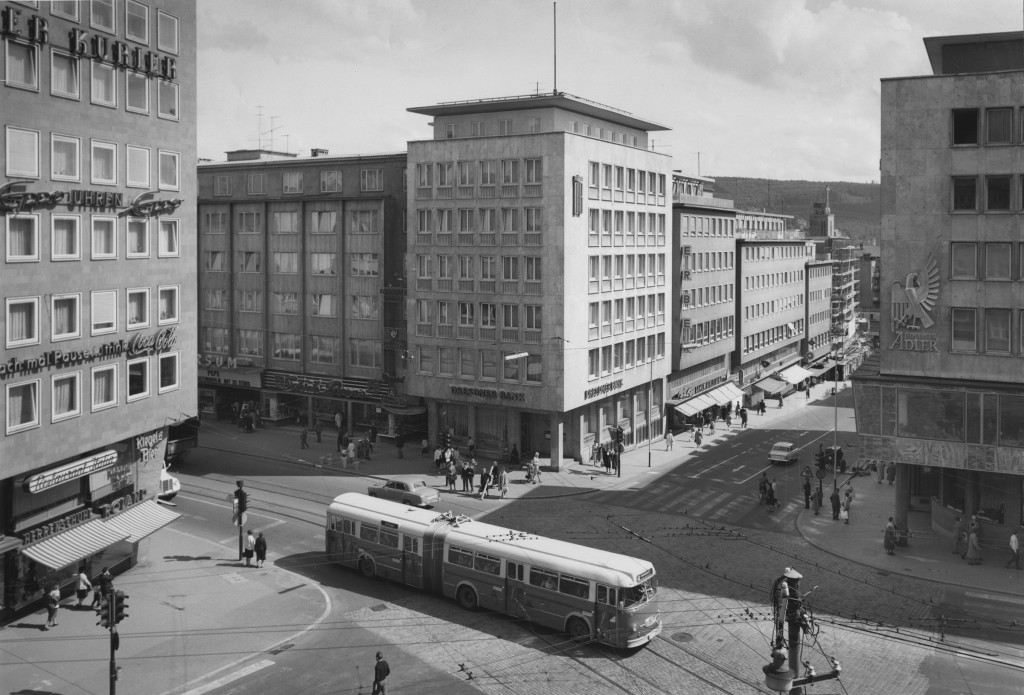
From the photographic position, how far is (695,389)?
88188 millimetres

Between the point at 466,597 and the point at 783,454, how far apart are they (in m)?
38.0

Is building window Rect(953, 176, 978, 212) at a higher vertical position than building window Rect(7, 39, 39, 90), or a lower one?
lower

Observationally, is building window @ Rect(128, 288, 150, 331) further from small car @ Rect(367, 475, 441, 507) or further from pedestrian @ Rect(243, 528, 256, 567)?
small car @ Rect(367, 475, 441, 507)

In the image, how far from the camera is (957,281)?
45094 millimetres

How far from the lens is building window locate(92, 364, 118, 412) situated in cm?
3712

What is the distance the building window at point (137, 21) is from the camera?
3781cm

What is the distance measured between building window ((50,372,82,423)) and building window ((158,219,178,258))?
7088 mm

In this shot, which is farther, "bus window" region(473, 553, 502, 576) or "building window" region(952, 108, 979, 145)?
"building window" region(952, 108, 979, 145)

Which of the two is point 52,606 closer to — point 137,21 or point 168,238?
point 168,238

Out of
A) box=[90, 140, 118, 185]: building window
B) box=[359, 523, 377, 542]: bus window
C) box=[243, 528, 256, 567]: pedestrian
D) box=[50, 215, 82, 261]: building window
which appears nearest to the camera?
box=[50, 215, 82, 261]: building window

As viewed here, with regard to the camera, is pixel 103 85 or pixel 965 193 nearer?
pixel 103 85

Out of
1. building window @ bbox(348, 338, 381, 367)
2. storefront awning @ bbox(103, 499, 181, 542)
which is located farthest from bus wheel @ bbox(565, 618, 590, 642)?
building window @ bbox(348, 338, 381, 367)

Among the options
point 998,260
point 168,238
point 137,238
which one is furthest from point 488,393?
point 998,260

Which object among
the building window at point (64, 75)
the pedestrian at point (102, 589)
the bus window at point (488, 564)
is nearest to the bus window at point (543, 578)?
the bus window at point (488, 564)
